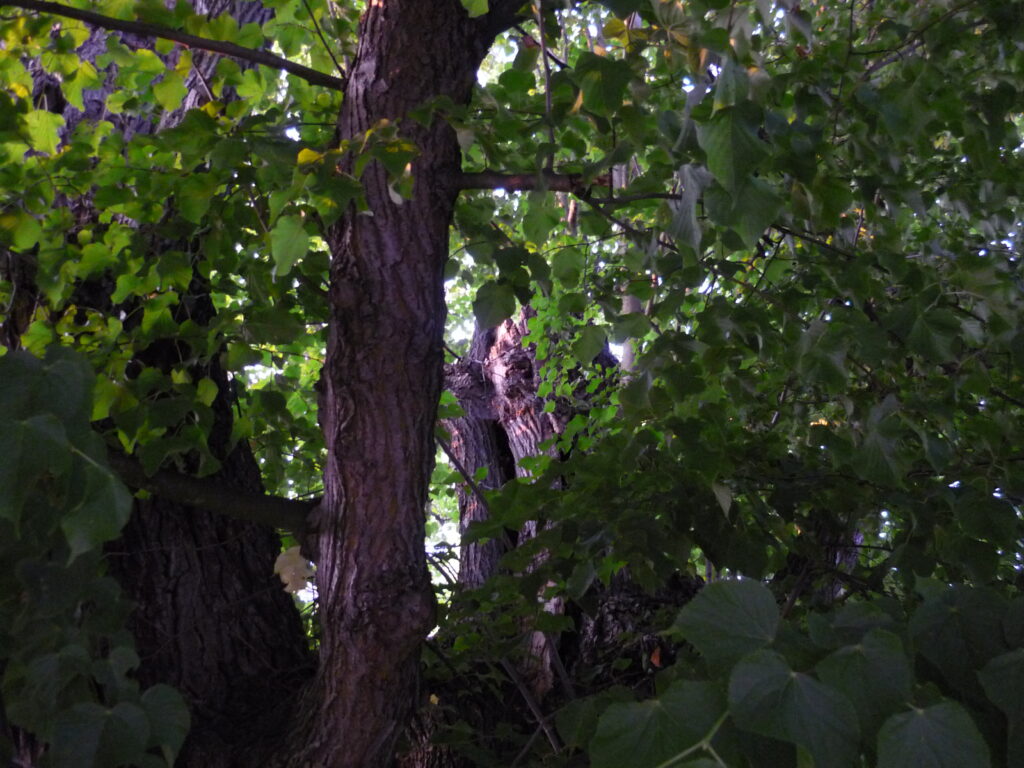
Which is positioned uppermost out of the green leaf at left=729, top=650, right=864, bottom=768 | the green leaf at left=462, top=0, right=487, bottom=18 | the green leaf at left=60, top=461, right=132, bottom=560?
the green leaf at left=462, top=0, right=487, bottom=18

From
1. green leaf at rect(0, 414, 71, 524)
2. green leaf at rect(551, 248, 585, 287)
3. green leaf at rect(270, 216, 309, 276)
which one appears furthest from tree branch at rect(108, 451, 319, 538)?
green leaf at rect(0, 414, 71, 524)

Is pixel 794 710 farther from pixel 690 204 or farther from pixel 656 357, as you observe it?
pixel 656 357

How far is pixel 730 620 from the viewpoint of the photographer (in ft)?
3.42

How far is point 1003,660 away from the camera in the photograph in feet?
3.30

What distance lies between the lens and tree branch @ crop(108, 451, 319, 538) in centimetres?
203

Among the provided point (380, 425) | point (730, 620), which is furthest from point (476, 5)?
point (730, 620)

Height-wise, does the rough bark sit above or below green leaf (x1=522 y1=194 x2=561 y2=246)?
below

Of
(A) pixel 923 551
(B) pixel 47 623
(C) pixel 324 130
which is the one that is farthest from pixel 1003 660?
(C) pixel 324 130

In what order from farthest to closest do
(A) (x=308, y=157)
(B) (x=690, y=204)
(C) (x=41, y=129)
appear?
1. (C) (x=41, y=129)
2. (A) (x=308, y=157)
3. (B) (x=690, y=204)

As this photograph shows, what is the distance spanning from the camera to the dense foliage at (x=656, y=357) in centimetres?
104

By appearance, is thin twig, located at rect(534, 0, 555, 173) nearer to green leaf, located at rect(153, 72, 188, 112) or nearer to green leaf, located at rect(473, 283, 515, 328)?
green leaf, located at rect(473, 283, 515, 328)

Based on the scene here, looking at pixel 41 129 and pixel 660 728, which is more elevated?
pixel 41 129

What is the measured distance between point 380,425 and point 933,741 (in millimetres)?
1245

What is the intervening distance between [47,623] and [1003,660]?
138 centimetres
